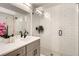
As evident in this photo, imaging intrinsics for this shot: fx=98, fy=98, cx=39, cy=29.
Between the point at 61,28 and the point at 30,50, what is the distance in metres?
0.52

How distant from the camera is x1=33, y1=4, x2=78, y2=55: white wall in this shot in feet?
4.27

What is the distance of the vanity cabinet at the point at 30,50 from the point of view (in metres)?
1.16

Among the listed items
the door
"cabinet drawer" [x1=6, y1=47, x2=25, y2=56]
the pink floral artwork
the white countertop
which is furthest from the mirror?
the door

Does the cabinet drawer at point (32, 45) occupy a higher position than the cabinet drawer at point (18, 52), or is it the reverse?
the cabinet drawer at point (32, 45)

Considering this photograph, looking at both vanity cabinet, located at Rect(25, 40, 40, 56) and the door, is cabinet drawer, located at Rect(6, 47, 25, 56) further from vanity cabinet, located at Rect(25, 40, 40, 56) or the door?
the door

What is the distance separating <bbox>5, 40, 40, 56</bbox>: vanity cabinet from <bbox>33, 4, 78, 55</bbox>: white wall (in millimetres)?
69

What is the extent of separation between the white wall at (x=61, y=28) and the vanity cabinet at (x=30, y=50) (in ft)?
0.23

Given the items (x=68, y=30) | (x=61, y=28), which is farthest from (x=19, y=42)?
(x=68, y=30)

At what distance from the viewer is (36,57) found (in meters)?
1.16

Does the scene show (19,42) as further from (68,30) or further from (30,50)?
(68,30)

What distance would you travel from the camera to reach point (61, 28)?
4.47ft

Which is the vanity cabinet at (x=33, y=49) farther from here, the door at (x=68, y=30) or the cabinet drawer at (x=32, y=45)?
the door at (x=68, y=30)

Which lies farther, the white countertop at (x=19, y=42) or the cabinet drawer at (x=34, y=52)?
the cabinet drawer at (x=34, y=52)

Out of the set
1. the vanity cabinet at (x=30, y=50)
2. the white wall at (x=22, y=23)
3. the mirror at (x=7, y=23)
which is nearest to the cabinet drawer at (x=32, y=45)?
the vanity cabinet at (x=30, y=50)
